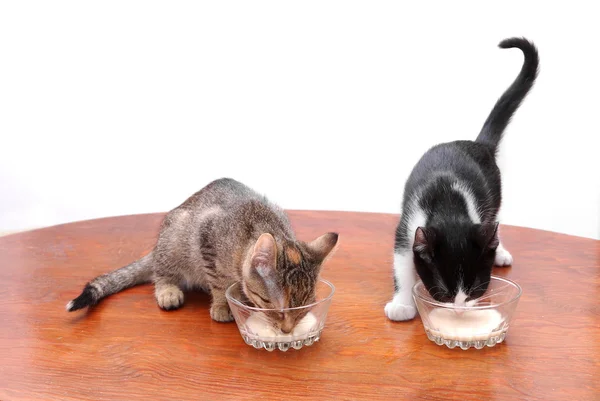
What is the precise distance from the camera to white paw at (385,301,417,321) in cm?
150

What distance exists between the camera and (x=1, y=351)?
134 cm

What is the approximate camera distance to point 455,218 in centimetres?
154

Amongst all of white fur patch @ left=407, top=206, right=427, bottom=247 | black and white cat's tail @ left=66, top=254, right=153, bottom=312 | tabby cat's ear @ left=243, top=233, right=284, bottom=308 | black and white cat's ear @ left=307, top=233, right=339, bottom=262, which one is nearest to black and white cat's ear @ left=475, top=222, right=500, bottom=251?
white fur patch @ left=407, top=206, right=427, bottom=247

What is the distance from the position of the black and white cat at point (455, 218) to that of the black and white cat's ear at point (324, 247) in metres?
0.19

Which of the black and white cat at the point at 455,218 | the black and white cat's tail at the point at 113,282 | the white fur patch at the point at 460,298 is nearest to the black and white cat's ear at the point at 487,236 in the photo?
the black and white cat at the point at 455,218

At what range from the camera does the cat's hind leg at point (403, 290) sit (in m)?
1.50

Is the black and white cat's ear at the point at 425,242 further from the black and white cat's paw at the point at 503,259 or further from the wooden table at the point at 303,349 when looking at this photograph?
the black and white cat's paw at the point at 503,259

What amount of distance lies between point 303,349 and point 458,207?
22.3 inches

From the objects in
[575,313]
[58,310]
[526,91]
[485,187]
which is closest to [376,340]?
[575,313]

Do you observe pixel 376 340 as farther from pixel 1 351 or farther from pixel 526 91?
pixel 526 91

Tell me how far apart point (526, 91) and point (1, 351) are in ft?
5.89

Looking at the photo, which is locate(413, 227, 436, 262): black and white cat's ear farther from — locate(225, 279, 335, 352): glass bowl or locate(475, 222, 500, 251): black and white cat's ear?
locate(225, 279, 335, 352): glass bowl

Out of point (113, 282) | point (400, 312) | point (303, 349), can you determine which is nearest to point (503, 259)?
point (400, 312)

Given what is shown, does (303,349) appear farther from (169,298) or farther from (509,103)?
(509,103)
